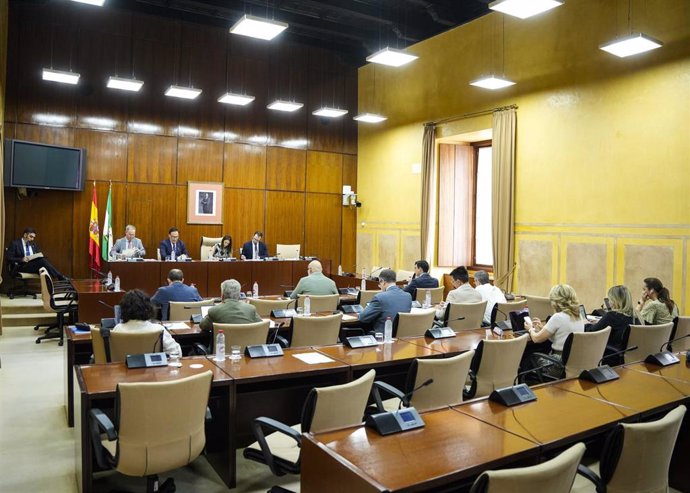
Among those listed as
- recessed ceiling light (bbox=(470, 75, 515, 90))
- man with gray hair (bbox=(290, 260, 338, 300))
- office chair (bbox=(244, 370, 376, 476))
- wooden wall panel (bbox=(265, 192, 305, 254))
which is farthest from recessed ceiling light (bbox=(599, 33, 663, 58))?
wooden wall panel (bbox=(265, 192, 305, 254))

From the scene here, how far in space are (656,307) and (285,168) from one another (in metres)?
8.55

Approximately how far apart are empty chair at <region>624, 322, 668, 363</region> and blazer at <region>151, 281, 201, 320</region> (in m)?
4.17

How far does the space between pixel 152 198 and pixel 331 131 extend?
14.3 feet

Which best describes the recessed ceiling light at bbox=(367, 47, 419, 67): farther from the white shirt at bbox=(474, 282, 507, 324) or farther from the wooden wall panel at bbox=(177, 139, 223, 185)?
the wooden wall panel at bbox=(177, 139, 223, 185)

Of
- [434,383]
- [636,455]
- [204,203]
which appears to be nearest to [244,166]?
[204,203]

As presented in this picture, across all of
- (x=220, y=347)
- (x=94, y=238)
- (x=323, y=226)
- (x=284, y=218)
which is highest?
(x=284, y=218)

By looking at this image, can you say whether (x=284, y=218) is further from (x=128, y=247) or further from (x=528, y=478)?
(x=528, y=478)

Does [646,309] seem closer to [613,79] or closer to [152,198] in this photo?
[613,79]

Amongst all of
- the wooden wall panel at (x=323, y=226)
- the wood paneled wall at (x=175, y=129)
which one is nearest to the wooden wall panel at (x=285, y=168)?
the wood paneled wall at (x=175, y=129)

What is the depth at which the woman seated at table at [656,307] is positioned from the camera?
17.4 feet

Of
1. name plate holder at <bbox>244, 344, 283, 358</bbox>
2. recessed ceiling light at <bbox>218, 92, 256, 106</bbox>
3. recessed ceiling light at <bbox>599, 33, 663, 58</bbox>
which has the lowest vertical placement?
name plate holder at <bbox>244, 344, 283, 358</bbox>

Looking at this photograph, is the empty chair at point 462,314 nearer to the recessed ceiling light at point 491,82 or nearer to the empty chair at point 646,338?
the empty chair at point 646,338

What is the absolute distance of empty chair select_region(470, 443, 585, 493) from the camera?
1754 millimetres

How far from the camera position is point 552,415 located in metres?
2.56
